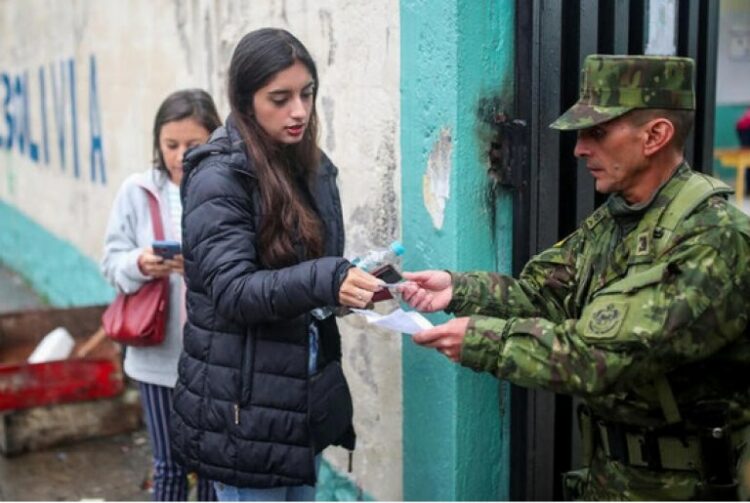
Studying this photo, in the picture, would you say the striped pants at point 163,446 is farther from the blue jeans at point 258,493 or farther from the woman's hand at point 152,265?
the blue jeans at point 258,493

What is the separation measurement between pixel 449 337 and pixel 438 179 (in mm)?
956

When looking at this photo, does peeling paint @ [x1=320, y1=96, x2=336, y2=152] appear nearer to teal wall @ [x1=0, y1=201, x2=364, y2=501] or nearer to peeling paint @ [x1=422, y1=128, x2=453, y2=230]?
peeling paint @ [x1=422, y1=128, x2=453, y2=230]

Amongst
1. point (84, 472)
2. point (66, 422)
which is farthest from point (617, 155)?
point (66, 422)

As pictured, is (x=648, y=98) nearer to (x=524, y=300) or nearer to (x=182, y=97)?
(x=524, y=300)

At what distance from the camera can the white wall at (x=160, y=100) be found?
334 centimetres

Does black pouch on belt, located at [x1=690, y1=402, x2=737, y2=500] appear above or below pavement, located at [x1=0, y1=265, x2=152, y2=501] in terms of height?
above

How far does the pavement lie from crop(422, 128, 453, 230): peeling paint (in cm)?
234

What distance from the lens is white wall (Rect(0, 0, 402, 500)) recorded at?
334 cm

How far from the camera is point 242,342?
2.47 meters

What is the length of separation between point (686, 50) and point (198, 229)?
1845mm

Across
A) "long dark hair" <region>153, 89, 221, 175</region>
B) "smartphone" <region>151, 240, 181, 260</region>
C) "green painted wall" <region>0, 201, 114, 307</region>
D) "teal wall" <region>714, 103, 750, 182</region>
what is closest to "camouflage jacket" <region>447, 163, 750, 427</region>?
"smartphone" <region>151, 240, 181, 260</region>

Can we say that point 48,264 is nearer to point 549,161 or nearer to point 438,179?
point 438,179

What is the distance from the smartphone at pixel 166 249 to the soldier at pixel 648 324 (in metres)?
1.31

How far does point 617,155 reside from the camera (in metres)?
2.10
